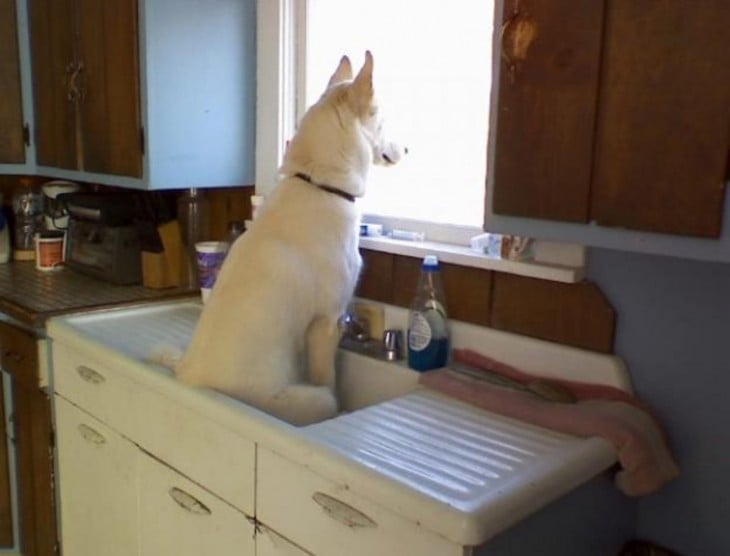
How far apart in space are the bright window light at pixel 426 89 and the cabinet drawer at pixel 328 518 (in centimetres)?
78

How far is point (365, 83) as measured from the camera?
1.62m

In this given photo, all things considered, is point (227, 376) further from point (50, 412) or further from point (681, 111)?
point (681, 111)

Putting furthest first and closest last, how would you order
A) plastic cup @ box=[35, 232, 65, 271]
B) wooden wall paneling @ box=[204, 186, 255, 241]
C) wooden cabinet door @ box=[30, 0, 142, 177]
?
1. plastic cup @ box=[35, 232, 65, 271]
2. wooden wall paneling @ box=[204, 186, 255, 241]
3. wooden cabinet door @ box=[30, 0, 142, 177]

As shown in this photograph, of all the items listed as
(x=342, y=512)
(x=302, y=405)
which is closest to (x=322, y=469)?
(x=342, y=512)

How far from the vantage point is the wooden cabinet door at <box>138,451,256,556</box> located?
53.9 inches

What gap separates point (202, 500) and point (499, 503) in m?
0.67

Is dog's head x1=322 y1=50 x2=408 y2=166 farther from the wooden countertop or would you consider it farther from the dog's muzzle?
the wooden countertop

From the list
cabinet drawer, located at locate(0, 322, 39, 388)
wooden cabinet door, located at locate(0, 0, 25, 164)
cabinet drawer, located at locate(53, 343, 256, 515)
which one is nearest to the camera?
cabinet drawer, located at locate(53, 343, 256, 515)

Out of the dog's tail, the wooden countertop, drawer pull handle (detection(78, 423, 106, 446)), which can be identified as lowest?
drawer pull handle (detection(78, 423, 106, 446))

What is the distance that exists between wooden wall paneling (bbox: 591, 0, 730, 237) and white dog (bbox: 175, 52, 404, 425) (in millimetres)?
699

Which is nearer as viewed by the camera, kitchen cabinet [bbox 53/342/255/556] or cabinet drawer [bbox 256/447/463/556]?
cabinet drawer [bbox 256/447/463/556]

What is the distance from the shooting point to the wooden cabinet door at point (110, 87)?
Answer: 2.09 metres

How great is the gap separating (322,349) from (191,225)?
0.90 meters

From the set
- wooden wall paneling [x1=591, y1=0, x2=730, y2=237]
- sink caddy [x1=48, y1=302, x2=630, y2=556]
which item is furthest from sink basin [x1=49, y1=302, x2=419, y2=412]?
wooden wall paneling [x1=591, y1=0, x2=730, y2=237]
